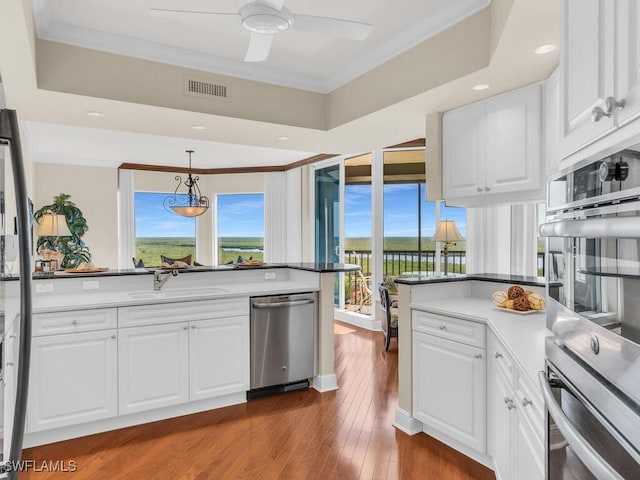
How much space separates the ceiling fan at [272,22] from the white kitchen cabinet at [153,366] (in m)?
2.06

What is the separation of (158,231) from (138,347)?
604 cm

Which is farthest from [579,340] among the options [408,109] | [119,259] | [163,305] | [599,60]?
[119,259]

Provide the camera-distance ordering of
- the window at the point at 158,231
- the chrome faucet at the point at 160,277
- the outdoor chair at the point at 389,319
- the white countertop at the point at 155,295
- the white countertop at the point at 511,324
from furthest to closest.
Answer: the window at the point at 158,231
the outdoor chair at the point at 389,319
the chrome faucet at the point at 160,277
the white countertop at the point at 155,295
the white countertop at the point at 511,324

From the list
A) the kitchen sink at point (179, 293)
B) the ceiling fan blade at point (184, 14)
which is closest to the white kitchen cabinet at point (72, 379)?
the kitchen sink at point (179, 293)

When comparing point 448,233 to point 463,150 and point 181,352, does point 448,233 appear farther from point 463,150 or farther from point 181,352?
point 181,352

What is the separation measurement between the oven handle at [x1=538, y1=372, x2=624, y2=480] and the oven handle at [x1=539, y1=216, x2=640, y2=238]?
413 mm

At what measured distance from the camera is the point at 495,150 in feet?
9.46

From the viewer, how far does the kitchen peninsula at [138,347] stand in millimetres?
2793

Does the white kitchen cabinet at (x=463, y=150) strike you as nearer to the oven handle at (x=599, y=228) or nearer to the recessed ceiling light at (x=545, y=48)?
the recessed ceiling light at (x=545, y=48)

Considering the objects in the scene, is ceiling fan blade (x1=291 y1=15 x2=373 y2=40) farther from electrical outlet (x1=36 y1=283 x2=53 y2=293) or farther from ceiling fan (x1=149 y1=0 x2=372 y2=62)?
electrical outlet (x1=36 y1=283 x2=53 y2=293)

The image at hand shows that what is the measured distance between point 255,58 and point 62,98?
4.73 feet

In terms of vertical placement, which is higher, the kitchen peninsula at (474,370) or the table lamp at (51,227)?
the table lamp at (51,227)

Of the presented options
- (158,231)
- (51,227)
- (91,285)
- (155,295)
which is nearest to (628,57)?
(155,295)

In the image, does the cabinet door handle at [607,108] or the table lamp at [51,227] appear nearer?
the cabinet door handle at [607,108]
